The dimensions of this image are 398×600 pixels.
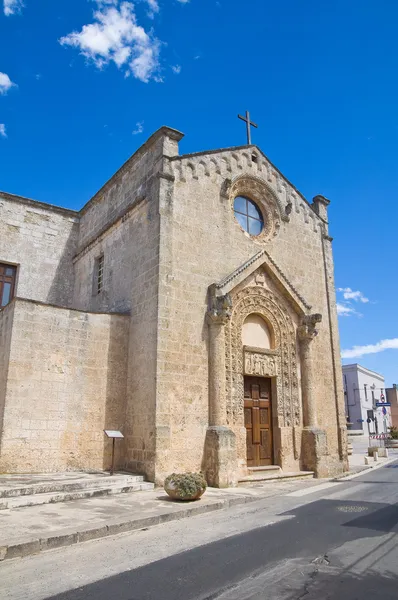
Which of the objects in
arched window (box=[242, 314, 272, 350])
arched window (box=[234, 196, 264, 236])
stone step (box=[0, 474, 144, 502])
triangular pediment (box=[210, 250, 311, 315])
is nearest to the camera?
stone step (box=[0, 474, 144, 502])

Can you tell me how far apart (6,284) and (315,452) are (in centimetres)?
1168

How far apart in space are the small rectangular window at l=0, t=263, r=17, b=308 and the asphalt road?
12.1 m

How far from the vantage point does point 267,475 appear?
12.2 m

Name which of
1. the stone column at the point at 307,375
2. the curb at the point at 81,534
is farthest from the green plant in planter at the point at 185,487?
the stone column at the point at 307,375

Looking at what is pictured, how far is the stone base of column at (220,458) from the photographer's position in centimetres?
1071

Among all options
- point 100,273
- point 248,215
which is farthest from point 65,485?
point 248,215

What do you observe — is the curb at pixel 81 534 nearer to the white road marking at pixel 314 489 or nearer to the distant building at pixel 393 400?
the white road marking at pixel 314 489

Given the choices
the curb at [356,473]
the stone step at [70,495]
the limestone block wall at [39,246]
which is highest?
the limestone block wall at [39,246]

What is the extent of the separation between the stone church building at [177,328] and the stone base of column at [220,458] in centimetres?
4

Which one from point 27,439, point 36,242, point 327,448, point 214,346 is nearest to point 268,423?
point 327,448

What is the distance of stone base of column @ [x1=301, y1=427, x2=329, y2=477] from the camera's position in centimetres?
1334

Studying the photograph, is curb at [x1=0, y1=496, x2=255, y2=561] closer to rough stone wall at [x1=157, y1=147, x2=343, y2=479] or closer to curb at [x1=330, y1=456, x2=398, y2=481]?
rough stone wall at [x1=157, y1=147, x2=343, y2=479]

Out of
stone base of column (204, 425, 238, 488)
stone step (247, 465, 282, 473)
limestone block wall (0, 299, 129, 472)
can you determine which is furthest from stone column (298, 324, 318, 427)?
limestone block wall (0, 299, 129, 472)

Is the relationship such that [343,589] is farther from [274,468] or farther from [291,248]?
[291,248]
